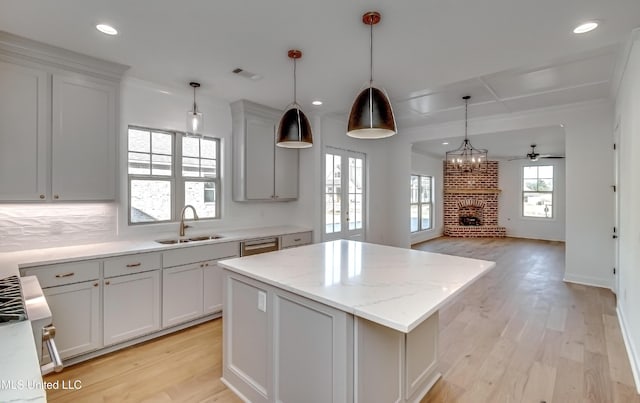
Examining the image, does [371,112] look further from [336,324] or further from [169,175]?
[169,175]

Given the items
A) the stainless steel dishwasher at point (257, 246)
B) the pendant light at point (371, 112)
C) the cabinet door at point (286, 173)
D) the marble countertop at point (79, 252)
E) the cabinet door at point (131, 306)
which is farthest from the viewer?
the cabinet door at point (286, 173)

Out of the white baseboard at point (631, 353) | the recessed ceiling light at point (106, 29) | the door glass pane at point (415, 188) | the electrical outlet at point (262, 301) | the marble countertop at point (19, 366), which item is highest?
the recessed ceiling light at point (106, 29)

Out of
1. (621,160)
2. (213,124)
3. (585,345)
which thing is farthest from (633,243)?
(213,124)

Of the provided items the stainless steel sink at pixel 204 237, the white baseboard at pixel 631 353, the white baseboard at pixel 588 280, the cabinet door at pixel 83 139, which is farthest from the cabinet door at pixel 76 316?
the white baseboard at pixel 588 280

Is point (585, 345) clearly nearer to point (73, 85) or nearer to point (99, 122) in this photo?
point (99, 122)

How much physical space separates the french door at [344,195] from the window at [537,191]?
21.4 ft

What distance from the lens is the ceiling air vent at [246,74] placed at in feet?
10.2

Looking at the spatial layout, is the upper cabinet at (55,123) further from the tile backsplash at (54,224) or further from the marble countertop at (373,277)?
the marble countertop at (373,277)

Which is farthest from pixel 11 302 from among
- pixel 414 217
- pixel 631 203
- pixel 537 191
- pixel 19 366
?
pixel 537 191

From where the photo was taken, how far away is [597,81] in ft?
11.6

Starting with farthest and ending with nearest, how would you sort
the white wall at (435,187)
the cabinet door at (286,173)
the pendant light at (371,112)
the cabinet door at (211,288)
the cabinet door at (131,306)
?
the white wall at (435,187)
the cabinet door at (286,173)
the cabinet door at (211,288)
the cabinet door at (131,306)
the pendant light at (371,112)

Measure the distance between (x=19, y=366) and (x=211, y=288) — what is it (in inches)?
104

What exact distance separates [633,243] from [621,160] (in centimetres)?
129

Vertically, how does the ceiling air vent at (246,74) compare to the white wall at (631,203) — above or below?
above
